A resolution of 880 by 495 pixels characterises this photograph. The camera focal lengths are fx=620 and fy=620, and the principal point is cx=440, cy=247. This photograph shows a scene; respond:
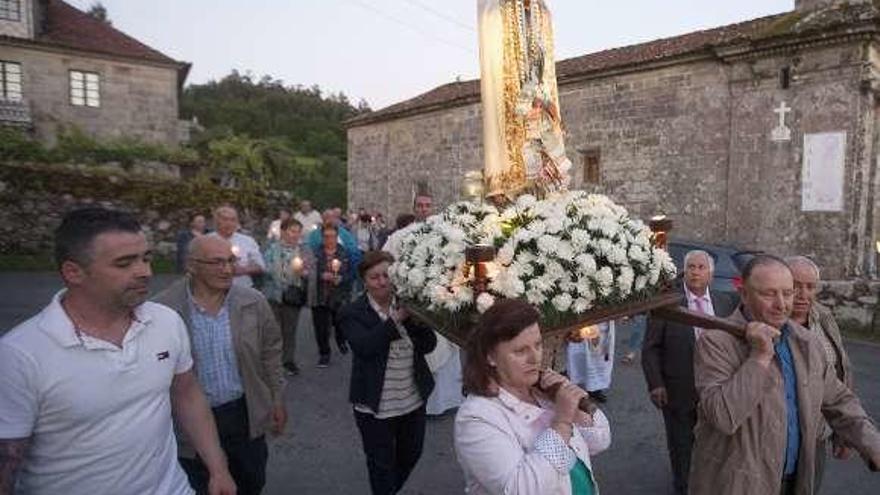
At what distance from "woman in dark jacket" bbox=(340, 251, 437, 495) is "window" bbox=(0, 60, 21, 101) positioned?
28654 mm

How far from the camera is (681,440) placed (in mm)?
4445

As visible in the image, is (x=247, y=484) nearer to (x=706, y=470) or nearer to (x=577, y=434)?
(x=577, y=434)

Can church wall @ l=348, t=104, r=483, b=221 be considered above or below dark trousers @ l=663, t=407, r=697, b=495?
above

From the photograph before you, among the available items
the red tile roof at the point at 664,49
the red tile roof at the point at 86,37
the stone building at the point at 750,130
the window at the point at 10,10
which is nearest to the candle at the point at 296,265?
the stone building at the point at 750,130

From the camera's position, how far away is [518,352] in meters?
2.18

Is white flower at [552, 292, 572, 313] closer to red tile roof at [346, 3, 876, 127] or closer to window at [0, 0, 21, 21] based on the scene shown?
red tile roof at [346, 3, 876, 127]

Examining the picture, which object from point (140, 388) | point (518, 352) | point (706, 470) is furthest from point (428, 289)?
point (706, 470)

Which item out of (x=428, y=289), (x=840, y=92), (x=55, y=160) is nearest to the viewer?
(x=428, y=289)

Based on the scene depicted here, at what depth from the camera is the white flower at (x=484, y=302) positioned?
97.7 inches

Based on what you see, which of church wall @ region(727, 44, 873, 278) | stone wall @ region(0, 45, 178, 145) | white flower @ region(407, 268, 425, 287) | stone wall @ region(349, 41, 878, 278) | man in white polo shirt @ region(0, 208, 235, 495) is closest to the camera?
man in white polo shirt @ region(0, 208, 235, 495)

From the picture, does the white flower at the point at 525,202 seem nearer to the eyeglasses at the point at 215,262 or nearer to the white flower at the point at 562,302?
the white flower at the point at 562,302

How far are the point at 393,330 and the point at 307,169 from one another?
38.5 meters

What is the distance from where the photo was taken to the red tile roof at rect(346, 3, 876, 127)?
1291 cm

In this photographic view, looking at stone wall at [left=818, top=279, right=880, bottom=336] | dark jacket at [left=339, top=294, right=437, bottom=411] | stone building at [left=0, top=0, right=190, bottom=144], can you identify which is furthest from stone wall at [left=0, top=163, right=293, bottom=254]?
dark jacket at [left=339, top=294, right=437, bottom=411]
